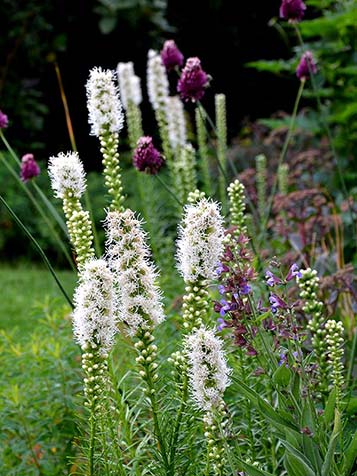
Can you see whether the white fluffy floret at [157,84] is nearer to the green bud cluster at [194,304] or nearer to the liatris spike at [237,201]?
the liatris spike at [237,201]

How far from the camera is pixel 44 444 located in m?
3.30

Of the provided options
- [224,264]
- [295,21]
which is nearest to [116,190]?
[224,264]

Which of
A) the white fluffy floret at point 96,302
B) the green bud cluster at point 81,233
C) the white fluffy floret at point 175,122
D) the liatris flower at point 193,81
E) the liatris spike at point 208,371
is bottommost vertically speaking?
the liatris spike at point 208,371

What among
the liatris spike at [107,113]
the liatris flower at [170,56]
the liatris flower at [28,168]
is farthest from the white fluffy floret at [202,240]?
the liatris flower at [170,56]

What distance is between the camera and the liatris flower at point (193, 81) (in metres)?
3.57

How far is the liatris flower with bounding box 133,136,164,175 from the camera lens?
332 centimetres

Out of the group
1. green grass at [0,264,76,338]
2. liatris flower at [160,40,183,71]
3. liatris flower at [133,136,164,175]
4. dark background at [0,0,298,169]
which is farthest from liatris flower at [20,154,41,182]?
dark background at [0,0,298,169]

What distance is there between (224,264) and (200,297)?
0.11m

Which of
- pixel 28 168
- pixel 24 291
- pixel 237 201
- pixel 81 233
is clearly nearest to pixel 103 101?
pixel 81 233

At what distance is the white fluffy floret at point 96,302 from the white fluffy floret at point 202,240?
21 centimetres

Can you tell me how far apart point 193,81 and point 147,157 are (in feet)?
1.57

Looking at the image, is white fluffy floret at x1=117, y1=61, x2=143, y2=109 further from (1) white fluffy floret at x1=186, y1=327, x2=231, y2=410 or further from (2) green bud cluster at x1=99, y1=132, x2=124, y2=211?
(1) white fluffy floret at x1=186, y1=327, x2=231, y2=410

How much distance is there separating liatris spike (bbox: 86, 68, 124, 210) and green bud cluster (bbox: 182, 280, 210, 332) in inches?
24.9

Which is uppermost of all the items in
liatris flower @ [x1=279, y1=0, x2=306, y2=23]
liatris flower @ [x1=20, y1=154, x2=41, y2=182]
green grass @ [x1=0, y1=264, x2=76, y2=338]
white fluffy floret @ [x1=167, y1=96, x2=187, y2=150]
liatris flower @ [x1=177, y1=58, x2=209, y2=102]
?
liatris flower @ [x1=279, y1=0, x2=306, y2=23]
